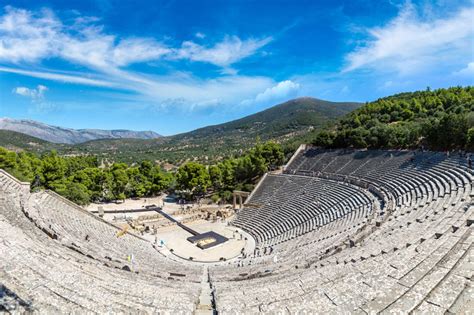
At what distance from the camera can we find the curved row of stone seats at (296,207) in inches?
882

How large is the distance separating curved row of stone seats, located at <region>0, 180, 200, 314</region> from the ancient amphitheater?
0.04 m

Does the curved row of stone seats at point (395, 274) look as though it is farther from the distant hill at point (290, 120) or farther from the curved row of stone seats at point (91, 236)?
the distant hill at point (290, 120)

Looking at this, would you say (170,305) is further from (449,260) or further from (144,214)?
(144,214)

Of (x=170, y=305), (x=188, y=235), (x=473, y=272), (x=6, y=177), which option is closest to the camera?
(x=473, y=272)

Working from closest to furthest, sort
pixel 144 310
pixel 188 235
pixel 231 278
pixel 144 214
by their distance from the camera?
pixel 144 310 < pixel 231 278 < pixel 188 235 < pixel 144 214

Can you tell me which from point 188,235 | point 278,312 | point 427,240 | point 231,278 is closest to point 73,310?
point 278,312

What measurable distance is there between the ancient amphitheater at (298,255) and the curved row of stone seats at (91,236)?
0.13 meters

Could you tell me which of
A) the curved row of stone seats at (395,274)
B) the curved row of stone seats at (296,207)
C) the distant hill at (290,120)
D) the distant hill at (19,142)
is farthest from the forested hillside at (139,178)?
the distant hill at (19,142)

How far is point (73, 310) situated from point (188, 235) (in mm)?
20778

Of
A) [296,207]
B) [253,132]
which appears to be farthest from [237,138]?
[296,207]

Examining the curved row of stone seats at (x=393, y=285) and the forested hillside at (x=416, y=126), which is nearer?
the curved row of stone seats at (x=393, y=285)

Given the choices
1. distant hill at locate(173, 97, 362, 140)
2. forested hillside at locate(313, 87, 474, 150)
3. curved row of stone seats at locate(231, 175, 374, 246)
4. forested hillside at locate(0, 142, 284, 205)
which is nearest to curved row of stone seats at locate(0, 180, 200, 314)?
curved row of stone seats at locate(231, 175, 374, 246)

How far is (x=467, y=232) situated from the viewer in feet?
28.0

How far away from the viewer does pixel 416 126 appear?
1361 inches
